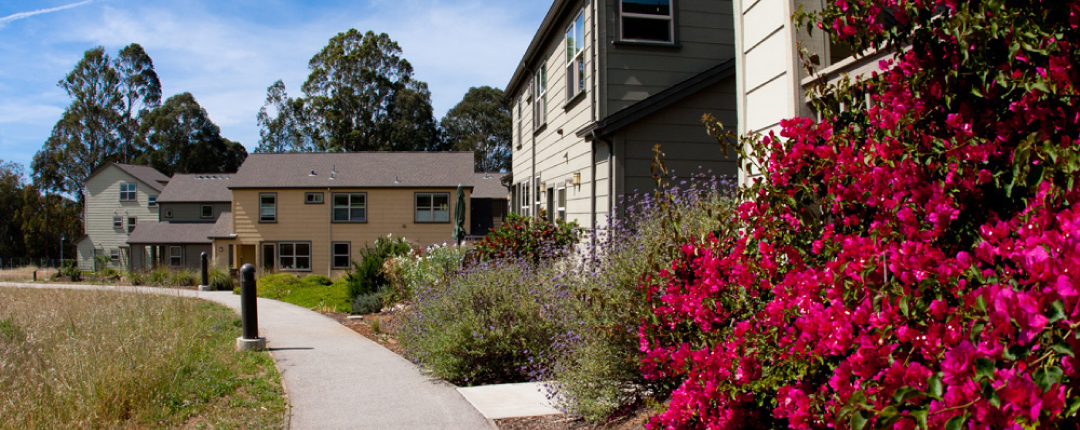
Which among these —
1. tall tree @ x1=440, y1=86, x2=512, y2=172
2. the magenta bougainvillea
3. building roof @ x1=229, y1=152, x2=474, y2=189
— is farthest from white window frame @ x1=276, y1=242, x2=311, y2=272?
the magenta bougainvillea

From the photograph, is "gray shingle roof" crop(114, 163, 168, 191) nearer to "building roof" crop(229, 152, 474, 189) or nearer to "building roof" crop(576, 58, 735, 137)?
"building roof" crop(229, 152, 474, 189)

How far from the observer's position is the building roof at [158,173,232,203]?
39.8m

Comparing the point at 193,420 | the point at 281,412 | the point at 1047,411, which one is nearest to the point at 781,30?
the point at 1047,411

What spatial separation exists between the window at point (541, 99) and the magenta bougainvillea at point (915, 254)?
37.4ft

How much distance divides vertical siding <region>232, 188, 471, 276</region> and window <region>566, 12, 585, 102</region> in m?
19.0

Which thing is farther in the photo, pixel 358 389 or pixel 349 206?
pixel 349 206

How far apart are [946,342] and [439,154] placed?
3260 cm

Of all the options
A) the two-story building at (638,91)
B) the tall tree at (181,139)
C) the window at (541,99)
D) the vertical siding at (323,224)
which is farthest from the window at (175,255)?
the two-story building at (638,91)

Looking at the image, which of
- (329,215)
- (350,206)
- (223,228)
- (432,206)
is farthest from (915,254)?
(223,228)

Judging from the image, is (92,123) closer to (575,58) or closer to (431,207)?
(431,207)

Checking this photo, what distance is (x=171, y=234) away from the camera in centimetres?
3828

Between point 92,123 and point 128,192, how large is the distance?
534 inches

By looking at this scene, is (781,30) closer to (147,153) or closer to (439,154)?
(439,154)

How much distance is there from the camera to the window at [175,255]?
127 feet
